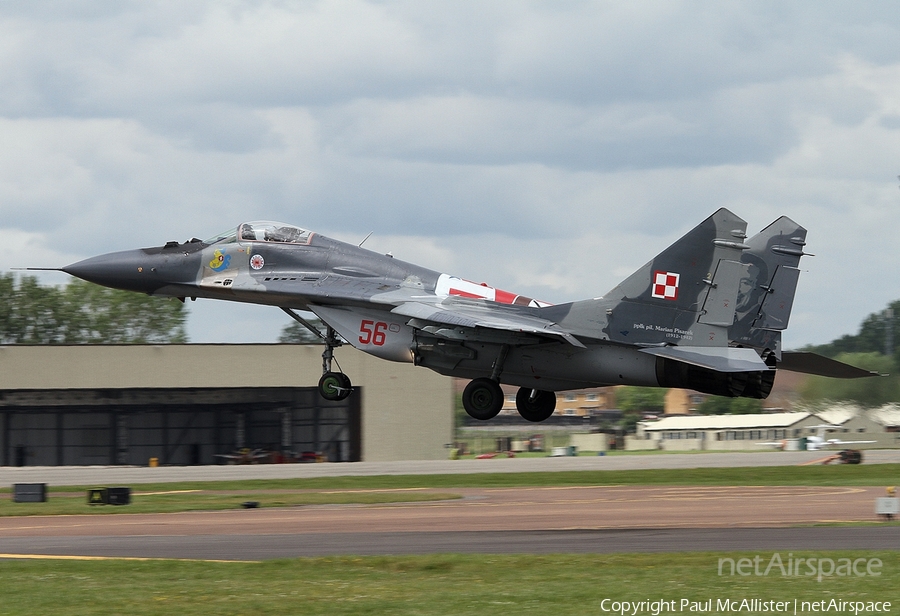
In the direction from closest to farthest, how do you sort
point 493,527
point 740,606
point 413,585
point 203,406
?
point 740,606 → point 413,585 → point 493,527 → point 203,406

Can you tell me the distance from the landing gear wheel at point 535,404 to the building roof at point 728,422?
65226 millimetres

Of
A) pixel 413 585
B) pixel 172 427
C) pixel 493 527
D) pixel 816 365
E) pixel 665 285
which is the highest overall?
pixel 665 285

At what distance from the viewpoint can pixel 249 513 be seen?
34.8 metres

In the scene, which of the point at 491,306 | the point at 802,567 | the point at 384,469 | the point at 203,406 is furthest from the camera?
the point at 203,406

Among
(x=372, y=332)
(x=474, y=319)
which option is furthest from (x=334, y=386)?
(x=474, y=319)

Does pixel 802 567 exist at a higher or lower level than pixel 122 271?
lower

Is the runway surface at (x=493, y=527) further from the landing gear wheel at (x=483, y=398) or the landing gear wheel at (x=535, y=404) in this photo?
the landing gear wheel at (x=483, y=398)

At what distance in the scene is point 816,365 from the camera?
2780 centimetres

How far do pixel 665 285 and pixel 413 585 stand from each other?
411 inches

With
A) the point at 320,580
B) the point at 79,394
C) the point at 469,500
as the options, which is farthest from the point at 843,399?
the point at 79,394

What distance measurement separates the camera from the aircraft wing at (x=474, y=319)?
82.7ft

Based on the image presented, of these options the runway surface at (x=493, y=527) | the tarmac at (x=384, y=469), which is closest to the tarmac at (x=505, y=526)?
the runway surface at (x=493, y=527)

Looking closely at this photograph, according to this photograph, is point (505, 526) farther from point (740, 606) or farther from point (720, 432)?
point (720, 432)

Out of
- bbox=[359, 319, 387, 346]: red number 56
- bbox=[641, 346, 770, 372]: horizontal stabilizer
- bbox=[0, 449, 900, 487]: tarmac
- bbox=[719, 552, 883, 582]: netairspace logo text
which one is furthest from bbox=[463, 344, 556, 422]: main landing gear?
bbox=[0, 449, 900, 487]: tarmac
